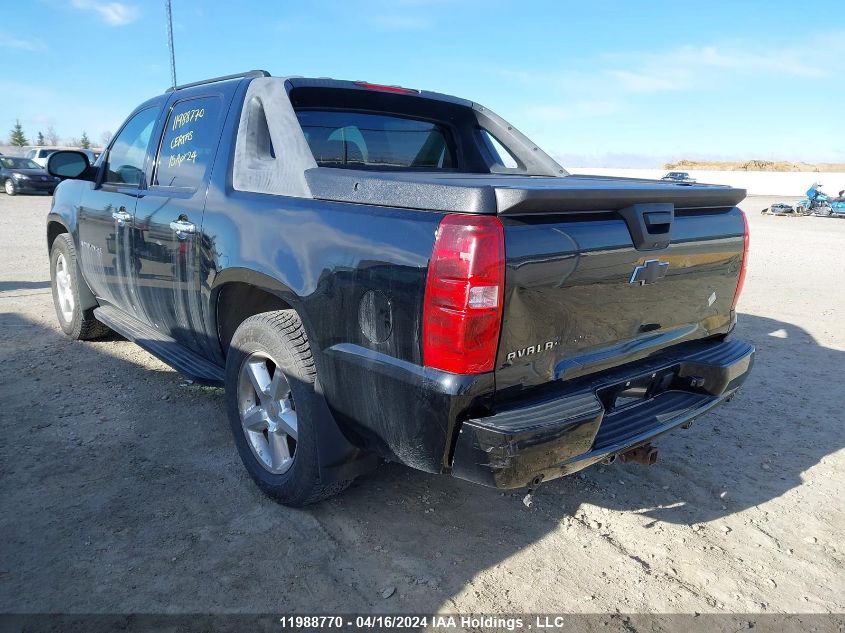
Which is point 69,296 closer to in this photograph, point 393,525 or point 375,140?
point 375,140

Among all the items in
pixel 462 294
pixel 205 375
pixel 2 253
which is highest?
pixel 462 294

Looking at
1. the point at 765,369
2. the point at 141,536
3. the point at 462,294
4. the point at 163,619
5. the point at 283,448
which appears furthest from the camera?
the point at 765,369

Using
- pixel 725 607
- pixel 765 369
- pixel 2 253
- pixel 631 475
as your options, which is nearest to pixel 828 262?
pixel 765 369

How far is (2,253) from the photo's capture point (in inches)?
393

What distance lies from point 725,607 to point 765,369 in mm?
3286

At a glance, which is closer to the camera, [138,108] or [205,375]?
[205,375]

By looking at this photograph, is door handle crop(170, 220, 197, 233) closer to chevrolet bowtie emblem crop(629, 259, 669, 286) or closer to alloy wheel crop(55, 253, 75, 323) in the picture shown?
chevrolet bowtie emblem crop(629, 259, 669, 286)

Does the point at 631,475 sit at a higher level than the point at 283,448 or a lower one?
lower

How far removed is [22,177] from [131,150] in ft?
72.7

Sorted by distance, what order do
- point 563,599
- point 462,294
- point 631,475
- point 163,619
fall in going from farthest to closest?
1. point 631,475
2. point 563,599
3. point 163,619
4. point 462,294

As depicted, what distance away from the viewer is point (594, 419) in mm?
→ 2215

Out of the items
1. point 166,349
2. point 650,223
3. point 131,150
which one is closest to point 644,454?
point 650,223

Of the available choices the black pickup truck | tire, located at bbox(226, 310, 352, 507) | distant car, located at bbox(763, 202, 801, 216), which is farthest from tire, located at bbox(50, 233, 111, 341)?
distant car, located at bbox(763, 202, 801, 216)

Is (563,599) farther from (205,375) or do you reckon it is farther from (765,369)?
(765,369)
